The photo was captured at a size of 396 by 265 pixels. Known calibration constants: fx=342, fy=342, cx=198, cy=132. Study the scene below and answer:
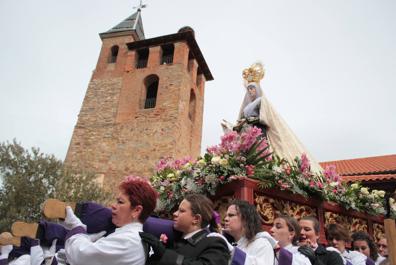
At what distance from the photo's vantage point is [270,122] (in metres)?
5.55

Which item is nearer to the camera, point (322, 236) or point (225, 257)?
point (225, 257)

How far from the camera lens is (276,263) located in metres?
2.83

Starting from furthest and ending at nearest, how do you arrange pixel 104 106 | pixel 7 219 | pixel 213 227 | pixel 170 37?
pixel 170 37, pixel 104 106, pixel 7 219, pixel 213 227

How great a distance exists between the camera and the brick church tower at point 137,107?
21625 millimetres

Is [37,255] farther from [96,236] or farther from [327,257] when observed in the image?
[327,257]

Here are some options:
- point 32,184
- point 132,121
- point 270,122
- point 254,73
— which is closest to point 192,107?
point 132,121

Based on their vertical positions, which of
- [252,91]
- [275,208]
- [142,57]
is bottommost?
[275,208]

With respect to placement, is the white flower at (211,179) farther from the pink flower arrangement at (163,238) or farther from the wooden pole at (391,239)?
the wooden pole at (391,239)

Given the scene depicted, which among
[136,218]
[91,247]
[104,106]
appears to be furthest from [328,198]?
[104,106]

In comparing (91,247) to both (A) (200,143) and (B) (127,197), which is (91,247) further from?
(A) (200,143)

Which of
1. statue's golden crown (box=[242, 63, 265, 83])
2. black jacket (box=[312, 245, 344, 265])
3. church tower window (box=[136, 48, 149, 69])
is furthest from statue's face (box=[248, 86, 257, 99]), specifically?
church tower window (box=[136, 48, 149, 69])

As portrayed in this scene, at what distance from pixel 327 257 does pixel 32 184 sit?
16.0m

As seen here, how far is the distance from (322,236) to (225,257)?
8.14 ft

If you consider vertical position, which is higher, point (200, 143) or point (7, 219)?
point (200, 143)
